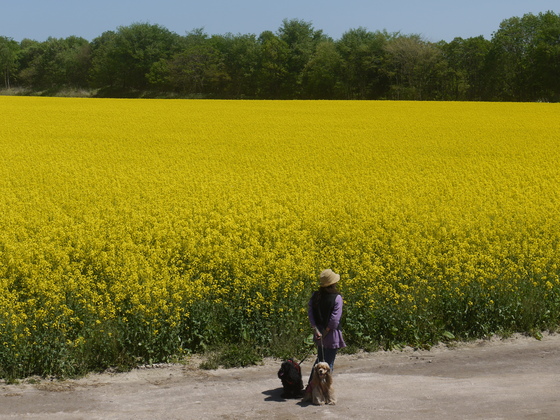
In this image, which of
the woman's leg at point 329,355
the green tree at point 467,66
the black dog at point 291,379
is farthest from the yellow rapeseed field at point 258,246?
the green tree at point 467,66

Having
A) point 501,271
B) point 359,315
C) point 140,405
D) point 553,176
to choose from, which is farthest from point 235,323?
point 553,176

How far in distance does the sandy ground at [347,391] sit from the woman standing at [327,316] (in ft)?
1.68

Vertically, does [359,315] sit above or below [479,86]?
below

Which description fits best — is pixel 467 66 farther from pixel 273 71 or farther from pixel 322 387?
pixel 322 387

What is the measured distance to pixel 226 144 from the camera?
1045 inches

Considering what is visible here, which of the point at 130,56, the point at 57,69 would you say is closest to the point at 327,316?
the point at 130,56

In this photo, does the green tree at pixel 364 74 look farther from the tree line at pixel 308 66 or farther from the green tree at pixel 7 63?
the green tree at pixel 7 63

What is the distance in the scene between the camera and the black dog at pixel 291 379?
709cm

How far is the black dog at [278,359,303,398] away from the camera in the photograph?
7.09 m

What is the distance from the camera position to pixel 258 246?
11.5m

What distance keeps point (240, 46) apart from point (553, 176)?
213 ft

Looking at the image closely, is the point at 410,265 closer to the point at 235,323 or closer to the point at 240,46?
the point at 235,323

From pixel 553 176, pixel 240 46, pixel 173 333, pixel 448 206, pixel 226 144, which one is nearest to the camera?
pixel 173 333

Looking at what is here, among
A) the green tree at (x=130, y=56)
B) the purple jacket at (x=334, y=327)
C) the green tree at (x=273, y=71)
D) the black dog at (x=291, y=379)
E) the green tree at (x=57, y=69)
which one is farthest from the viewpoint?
the green tree at (x=57, y=69)
